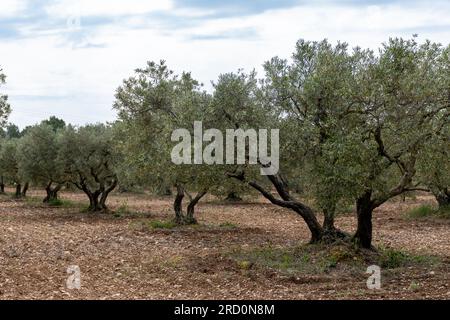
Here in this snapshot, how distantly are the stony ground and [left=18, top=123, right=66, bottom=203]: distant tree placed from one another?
4.84m

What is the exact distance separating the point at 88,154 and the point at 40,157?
4566mm

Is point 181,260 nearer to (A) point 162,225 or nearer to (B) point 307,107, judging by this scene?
(B) point 307,107

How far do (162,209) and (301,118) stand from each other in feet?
84.5

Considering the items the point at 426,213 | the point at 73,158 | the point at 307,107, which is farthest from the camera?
the point at 73,158

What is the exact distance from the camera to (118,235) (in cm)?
2562

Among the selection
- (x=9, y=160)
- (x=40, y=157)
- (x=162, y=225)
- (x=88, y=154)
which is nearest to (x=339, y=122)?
(x=162, y=225)

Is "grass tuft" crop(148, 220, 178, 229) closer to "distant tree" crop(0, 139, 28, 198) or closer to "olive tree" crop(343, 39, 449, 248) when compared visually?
"olive tree" crop(343, 39, 449, 248)

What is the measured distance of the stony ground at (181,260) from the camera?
544 inches

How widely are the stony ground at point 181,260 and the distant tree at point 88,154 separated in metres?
3.52

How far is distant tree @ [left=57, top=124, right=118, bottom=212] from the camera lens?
36.1 meters

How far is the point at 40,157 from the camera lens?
38.6m

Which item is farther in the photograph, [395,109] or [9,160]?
[9,160]

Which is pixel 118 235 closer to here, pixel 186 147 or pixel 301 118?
pixel 186 147

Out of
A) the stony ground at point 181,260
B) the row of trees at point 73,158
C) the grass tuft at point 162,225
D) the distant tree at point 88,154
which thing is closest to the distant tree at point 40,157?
the row of trees at point 73,158
